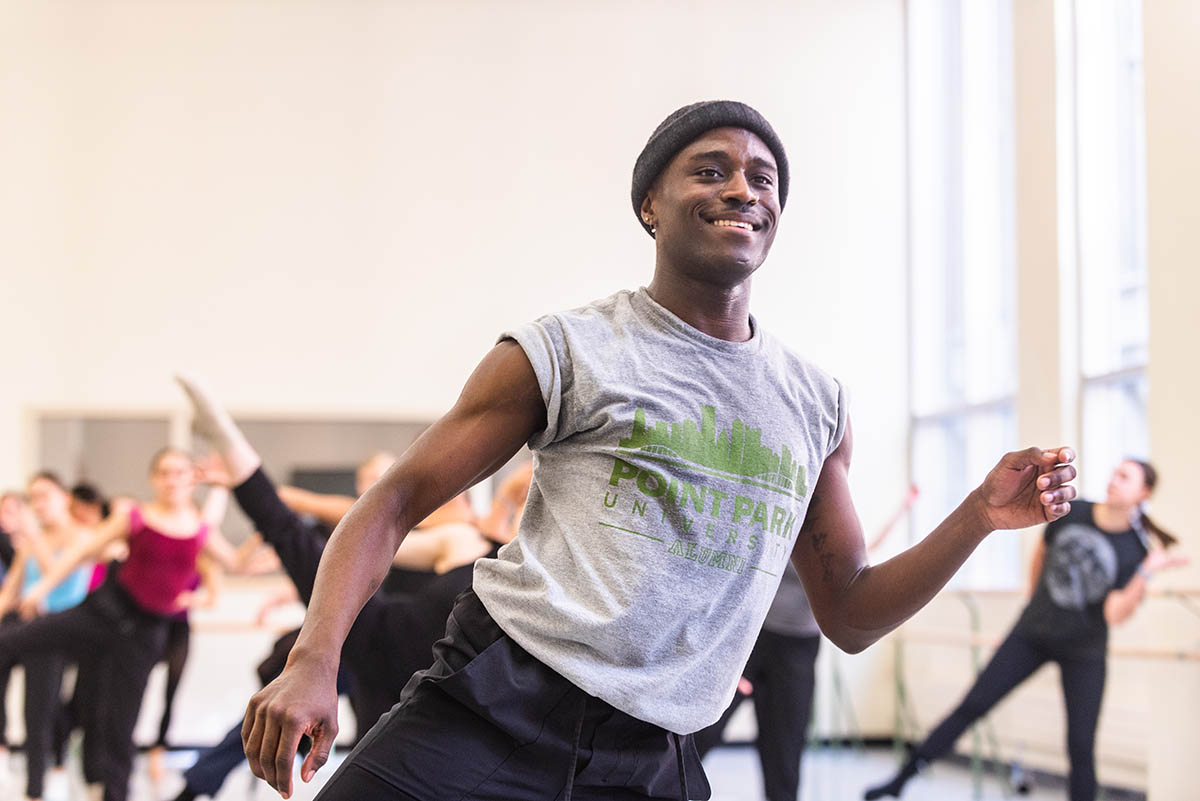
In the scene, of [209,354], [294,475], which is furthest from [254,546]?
[209,354]

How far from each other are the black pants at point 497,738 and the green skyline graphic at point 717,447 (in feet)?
0.89

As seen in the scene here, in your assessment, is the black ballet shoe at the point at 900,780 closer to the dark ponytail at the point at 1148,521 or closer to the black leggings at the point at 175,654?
the dark ponytail at the point at 1148,521

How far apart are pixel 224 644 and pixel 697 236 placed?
306 inches

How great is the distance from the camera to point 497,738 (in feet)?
4.74

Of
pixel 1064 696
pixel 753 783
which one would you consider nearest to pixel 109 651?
pixel 753 783

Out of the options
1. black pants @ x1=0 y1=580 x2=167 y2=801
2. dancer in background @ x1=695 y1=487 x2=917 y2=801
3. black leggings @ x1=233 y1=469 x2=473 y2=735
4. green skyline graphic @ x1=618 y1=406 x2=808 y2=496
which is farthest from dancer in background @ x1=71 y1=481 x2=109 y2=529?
green skyline graphic @ x1=618 y1=406 x2=808 y2=496

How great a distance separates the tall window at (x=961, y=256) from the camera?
8266mm

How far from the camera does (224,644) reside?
28.7 ft

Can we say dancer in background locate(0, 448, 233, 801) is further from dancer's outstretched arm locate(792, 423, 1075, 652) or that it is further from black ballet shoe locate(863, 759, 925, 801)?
dancer's outstretched arm locate(792, 423, 1075, 652)

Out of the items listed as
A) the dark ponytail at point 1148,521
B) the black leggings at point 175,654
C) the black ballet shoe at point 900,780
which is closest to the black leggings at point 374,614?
the black leggings at point 175,654

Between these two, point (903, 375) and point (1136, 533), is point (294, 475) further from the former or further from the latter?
point (1136, 533)

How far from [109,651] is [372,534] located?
4.28 metres

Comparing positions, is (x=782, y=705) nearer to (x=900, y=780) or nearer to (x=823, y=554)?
(x=900, y=780)

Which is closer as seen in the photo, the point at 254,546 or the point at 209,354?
the point at 254,546
